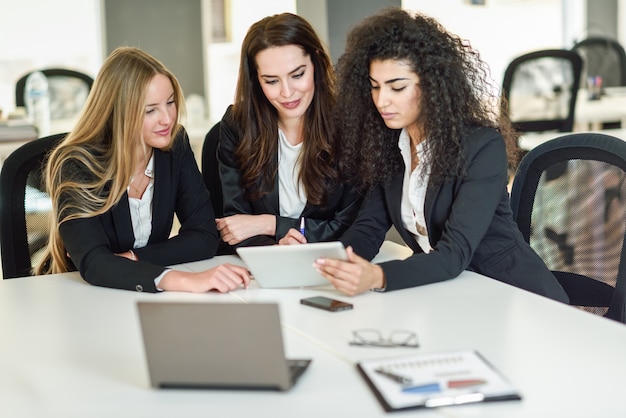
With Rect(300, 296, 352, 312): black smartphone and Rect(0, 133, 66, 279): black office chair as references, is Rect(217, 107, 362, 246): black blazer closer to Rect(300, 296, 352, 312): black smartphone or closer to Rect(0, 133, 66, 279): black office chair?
Rect(0, 133, 66, 279): black office chair

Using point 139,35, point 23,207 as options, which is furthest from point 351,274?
point 139,35

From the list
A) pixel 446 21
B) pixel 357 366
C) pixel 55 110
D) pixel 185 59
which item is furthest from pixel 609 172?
pixel 446 21

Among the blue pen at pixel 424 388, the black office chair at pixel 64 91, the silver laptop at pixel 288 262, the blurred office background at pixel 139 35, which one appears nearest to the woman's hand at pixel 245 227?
the silver laptop at pixel 288 262

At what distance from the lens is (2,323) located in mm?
1927

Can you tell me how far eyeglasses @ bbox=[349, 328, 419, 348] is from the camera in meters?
1.65

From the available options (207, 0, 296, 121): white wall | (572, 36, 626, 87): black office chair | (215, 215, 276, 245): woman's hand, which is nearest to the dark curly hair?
(215, 215, 276, 245): woman's hand

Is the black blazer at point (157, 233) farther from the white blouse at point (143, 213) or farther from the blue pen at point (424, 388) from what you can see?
the blue pen at point (424, 388)

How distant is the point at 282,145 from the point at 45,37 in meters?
4.61

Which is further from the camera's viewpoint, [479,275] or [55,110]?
[55,110]

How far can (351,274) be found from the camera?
6.53ft

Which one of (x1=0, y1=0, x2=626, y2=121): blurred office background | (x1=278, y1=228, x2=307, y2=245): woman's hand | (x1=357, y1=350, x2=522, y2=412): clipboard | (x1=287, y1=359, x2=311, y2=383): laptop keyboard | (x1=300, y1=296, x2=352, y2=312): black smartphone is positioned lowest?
(x1=300, y1=296, x2=352, y2=312): black smartphone

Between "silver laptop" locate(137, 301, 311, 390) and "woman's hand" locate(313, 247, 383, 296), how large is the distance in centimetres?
55

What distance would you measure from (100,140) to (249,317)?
124 centimetres

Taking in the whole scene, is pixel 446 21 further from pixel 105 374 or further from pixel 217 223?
pixel 105 374
